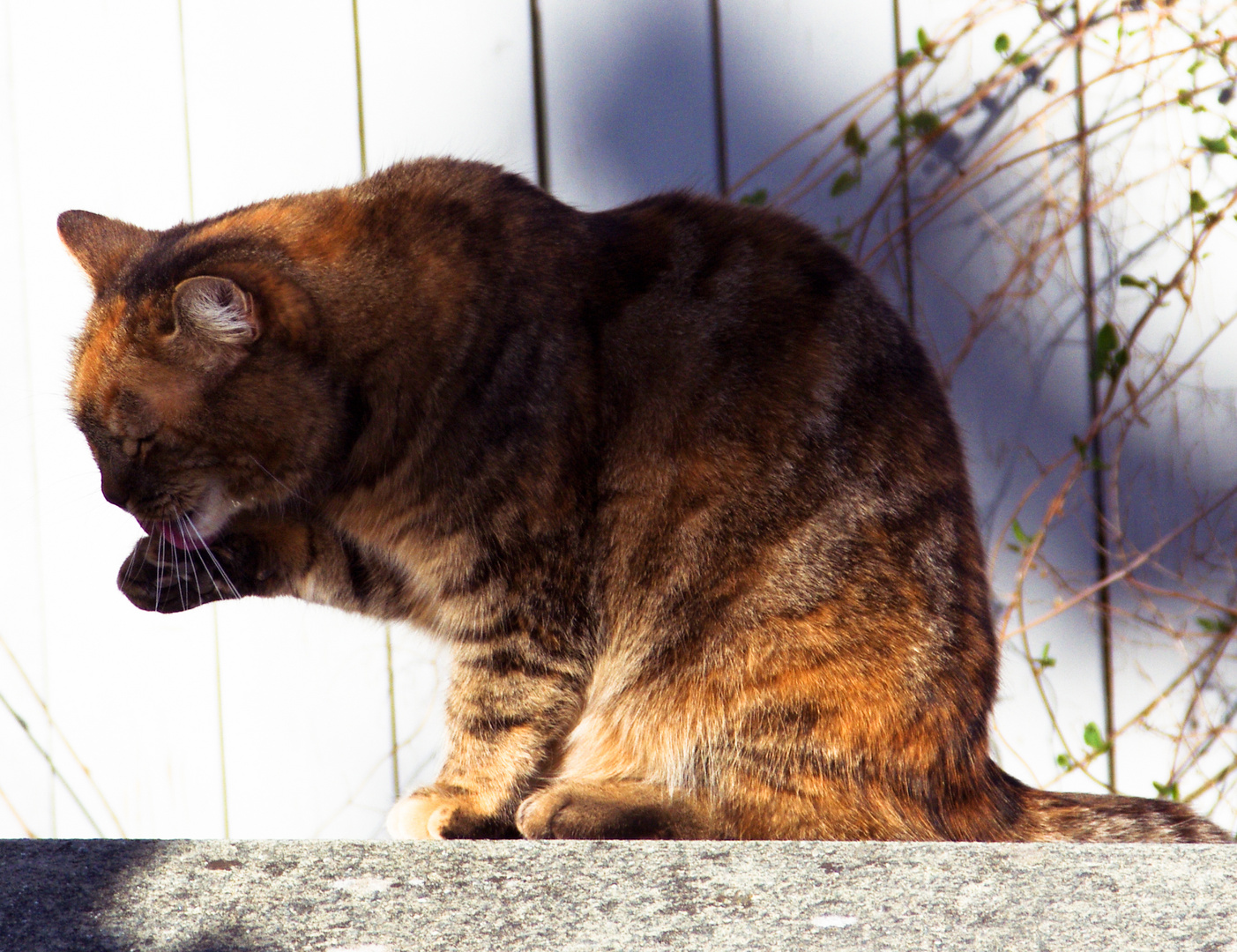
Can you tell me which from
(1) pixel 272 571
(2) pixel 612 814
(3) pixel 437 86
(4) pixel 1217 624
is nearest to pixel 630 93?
(3) pixel 437 86

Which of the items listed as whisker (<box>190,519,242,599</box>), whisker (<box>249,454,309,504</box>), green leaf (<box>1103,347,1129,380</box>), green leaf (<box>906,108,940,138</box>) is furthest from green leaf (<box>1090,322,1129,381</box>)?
whisker (<box>190,519,242,599</box>)

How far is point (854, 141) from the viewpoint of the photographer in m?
2.04

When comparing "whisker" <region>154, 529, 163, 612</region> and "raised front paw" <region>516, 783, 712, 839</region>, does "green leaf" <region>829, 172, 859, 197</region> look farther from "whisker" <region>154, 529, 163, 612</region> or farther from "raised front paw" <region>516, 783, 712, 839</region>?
"whisker" <region>154, 529, 163, 612</region>

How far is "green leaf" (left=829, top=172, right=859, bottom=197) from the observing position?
6.70 ft

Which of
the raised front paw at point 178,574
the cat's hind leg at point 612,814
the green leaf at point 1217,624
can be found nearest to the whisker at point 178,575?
the raised front paw at point 178,574

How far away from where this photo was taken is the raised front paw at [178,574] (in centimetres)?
146

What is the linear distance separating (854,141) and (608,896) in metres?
1.49

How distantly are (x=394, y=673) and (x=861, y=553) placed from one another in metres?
1.13

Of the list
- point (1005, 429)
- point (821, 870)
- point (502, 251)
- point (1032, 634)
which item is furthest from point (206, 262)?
point (1032, 634)

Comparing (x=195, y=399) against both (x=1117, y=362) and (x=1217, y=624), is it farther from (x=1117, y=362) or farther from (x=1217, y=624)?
(x=1217, y=624)

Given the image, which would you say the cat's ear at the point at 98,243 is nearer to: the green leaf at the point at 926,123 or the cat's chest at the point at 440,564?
the cat's chest at the point at 440,564

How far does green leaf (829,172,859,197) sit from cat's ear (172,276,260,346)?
1.14 meters

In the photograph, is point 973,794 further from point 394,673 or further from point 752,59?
point 752,59

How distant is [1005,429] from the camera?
6.81 feet
